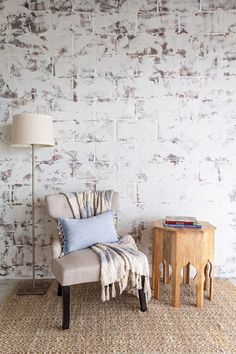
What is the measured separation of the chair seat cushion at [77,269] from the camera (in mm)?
2023

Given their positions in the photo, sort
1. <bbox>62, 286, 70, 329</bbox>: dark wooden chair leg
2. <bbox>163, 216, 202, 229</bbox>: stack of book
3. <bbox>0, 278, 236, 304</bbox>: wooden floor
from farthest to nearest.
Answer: <bbox>0, 278, 236, 304</bbox>: wooden floor
<bbox>163, 216, 202, 229</bbox>: stack of book
<bbox>62, 286, 70, 329</bbox>: dark wooden chair leg

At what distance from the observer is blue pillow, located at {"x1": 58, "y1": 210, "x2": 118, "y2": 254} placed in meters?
2.34

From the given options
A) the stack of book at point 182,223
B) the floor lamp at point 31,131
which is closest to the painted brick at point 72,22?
the floor lamp at point 31,131

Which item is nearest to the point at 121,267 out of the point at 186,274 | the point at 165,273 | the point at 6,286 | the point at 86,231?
the point at 86,231

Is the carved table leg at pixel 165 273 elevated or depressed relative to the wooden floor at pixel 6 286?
elevated

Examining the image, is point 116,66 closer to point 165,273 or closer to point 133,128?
point 133,128

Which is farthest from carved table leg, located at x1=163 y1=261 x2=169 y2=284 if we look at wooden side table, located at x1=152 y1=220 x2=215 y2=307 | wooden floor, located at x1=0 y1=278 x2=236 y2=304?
wooden floor, located at x1=0 y1=278 x2=236 y2=304

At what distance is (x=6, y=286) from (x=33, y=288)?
280 millimetres

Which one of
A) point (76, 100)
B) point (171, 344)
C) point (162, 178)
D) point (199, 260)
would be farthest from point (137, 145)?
point (171, 344)

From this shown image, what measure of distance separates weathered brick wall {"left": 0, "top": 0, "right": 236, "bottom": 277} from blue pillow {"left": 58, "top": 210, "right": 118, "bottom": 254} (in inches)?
18.7

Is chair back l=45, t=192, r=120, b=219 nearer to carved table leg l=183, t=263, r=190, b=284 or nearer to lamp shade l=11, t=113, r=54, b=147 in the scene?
lamp shade l=11, t=113, r=54, b=147

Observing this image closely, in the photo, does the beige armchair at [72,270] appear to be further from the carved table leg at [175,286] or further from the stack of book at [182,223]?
the stack of book at [182,223]

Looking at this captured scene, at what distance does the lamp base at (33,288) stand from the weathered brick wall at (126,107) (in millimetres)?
142

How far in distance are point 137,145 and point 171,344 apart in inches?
64.9
